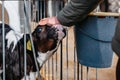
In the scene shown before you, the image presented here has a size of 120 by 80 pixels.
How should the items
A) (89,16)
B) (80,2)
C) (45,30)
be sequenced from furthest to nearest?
(45,30)
(89,16)
(80,2)

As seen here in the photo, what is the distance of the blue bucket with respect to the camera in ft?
5.38

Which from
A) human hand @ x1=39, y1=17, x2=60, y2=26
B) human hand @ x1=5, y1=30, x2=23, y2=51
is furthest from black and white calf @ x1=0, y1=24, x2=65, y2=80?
human hand @ x1=39, y1=17, x2=60, y2=26

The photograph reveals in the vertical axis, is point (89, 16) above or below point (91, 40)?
above

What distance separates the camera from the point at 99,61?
1.70 metres

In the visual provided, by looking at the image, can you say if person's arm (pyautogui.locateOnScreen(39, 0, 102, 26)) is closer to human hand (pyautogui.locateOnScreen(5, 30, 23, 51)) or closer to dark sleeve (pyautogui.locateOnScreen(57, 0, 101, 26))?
dark sleeve (pyautogui.locateOnScreen(57, 0, 101, 26))

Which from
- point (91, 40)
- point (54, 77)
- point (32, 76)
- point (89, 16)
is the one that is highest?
point (89, 16)

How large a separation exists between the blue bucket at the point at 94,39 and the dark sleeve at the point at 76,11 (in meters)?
0.12

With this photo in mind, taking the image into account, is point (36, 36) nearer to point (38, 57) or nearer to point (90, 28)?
point (38, 57)

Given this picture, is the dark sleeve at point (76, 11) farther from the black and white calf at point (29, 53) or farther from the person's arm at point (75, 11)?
the black and white calf at point (29, 53)

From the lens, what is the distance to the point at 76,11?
1454mm

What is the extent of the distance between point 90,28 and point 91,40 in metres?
0.07

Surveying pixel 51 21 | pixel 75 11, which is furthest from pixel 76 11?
pixel 51 21

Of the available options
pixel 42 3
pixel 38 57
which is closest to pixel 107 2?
pixel 42 3

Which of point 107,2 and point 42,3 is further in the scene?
point 107,2
